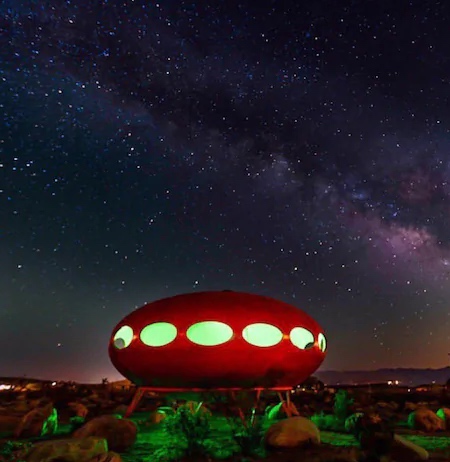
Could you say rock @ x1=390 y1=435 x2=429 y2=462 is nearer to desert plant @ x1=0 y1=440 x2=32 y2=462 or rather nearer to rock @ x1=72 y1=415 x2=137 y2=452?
rock @ x1=72 y1=415 x2=137 y2=452

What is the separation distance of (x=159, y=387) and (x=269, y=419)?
13.0 feet

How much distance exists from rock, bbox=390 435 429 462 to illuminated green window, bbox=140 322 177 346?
7.16 m

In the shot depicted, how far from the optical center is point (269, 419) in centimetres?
1541

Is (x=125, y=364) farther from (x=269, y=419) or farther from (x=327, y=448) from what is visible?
(x=327, y=448)

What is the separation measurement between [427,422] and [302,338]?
13.1 ft

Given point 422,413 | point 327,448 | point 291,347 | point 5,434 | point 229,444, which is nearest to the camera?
point 327,448

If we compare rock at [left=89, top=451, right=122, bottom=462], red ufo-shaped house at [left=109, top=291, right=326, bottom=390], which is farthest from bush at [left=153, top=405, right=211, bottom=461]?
red ufo-shaped house at [left=109, top=291, right=326, bottom=390]

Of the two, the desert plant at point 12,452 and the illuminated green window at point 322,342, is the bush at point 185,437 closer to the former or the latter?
the desert plant at point 12,452

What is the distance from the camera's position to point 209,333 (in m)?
13.4

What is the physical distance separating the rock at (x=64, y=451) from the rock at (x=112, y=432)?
1806 mm

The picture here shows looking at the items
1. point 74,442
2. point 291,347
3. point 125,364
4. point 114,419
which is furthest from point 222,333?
point 74,442

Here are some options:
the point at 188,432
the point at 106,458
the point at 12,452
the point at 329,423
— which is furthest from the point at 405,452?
the point at 12,452

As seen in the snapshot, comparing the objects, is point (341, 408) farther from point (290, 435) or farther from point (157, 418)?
point (157, 418)

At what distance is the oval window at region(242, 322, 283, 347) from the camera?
44.0 feet
